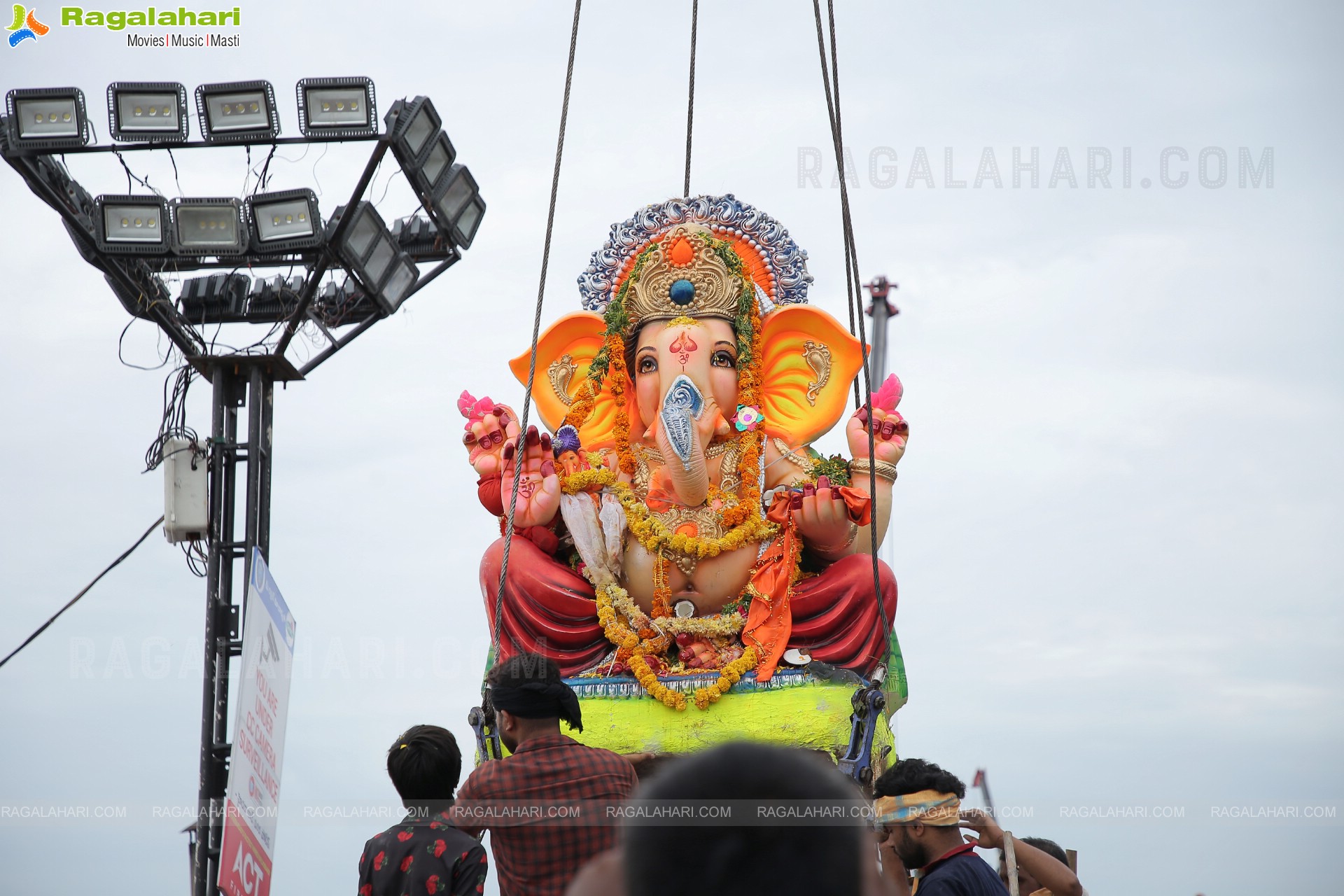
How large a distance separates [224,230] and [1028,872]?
4.81m

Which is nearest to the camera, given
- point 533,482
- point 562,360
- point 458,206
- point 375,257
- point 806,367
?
point 533,482

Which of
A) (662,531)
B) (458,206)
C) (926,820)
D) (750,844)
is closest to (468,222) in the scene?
(458,206)

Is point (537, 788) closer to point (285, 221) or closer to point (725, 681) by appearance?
point (725, 681)

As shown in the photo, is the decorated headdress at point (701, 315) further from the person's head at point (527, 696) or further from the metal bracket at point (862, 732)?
the person's head at point (527, 696)

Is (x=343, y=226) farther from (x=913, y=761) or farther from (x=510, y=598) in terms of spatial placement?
(x=913, y=761)

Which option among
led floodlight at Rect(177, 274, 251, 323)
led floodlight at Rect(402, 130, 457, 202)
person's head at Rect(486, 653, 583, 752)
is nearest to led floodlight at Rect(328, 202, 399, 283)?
led floodlight at Rect(402, 130, 457, 202)

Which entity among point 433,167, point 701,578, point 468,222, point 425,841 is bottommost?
point 425,841

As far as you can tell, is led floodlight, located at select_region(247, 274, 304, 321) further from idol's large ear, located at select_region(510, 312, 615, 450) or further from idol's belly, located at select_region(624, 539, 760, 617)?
idol's belly, located at select_region(624, 539, 760, 617)

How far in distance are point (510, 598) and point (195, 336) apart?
2.23m

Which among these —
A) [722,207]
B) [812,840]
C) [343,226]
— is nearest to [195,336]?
[343,226]

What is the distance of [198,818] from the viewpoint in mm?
6180

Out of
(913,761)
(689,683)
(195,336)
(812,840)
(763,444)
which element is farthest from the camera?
(195,336)

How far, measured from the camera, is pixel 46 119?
6.50m

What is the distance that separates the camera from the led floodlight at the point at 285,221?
663 centimetres
